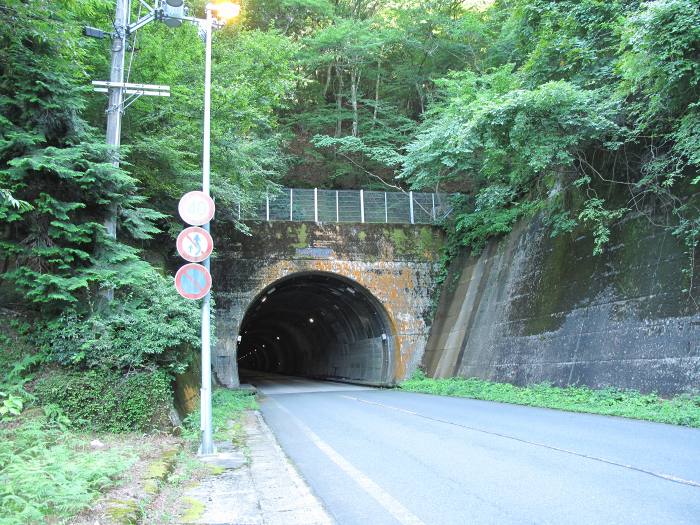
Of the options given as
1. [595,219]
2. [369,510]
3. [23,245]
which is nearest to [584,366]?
[595,219]

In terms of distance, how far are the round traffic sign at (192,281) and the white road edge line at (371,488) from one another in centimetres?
248

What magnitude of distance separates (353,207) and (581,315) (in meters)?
11.6

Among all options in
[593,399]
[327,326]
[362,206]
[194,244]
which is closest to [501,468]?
[194,244]

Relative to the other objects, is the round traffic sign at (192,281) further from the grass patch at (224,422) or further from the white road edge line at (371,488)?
the white road edge line at (371,488)

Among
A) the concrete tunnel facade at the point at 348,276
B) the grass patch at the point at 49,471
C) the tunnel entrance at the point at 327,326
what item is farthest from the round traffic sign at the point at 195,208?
the tunnel entrance at the point at 327,326

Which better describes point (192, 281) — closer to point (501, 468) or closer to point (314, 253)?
point (501, 468)

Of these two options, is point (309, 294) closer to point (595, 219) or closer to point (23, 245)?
point (595, 219)

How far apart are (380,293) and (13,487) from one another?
17750 mm

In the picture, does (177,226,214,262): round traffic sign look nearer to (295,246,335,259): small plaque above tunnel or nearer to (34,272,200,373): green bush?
(34,272,200,373): green bush

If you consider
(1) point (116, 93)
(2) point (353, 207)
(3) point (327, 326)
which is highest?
(2) point (353, 207)

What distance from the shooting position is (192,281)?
6418mm

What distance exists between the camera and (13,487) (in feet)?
12.6

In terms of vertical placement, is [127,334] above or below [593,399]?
above

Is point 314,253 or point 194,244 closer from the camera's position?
point 194,244
